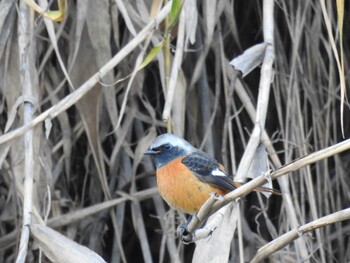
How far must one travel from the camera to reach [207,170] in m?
3.31

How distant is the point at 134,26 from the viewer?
3.49 m

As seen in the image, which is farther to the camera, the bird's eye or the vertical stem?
the bird's eye

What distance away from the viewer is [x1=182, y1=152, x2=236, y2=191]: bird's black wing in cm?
323

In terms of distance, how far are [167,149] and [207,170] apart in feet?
0.68

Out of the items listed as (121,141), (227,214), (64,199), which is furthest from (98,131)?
(227,214)

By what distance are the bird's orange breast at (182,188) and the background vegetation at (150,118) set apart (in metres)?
0.19

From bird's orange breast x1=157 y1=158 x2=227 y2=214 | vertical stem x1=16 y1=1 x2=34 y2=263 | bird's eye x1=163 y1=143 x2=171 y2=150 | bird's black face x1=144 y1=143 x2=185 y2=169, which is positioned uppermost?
vertical stem x1=16 y1=1 x2=34 y2=263

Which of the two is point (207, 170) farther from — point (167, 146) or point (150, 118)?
point (150, 118)

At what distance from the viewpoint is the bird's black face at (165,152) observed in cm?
341

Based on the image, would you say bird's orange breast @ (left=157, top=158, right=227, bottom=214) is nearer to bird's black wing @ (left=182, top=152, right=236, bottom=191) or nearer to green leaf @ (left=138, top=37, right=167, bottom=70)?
bird's black wing @ (left=182, top=152, right=236, bottom=191)

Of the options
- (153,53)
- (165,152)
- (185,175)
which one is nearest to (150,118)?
(165,152)

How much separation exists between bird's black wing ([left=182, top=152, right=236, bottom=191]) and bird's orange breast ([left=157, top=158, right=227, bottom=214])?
2 centimetres

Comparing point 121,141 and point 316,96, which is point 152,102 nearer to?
point 121,141

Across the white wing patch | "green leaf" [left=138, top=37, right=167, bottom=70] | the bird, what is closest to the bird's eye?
the bird
